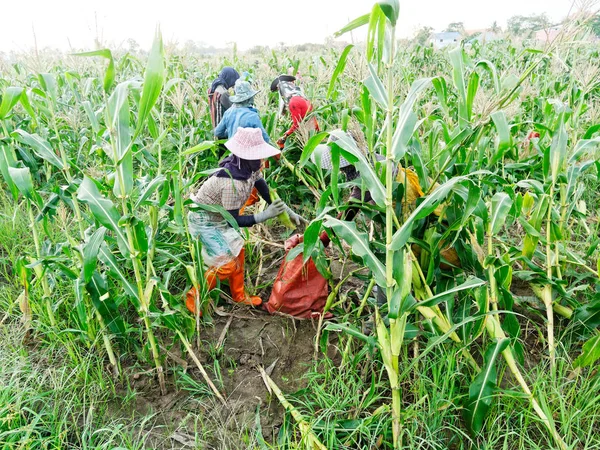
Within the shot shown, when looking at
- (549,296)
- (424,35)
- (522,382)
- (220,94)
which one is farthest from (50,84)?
(424,35)

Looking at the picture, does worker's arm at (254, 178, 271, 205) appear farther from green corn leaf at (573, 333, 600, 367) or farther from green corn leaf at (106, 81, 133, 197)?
green corn leaf at (573, 333, 600, 367)

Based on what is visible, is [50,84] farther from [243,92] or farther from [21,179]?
[243,92]

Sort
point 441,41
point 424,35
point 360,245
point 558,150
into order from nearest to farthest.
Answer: point 360,245 < point 558,150 < point 424,35 < point 441,41

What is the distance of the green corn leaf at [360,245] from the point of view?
1891mm

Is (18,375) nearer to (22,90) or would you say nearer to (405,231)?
(22,90)

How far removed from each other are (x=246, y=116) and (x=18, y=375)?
2.34 meters

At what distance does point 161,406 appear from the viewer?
240 cm

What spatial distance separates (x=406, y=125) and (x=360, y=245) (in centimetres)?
57

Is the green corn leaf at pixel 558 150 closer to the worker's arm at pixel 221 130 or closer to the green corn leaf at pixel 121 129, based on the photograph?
the green corn leaf at pixel 121 129

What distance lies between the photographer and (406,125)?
69.7 inches

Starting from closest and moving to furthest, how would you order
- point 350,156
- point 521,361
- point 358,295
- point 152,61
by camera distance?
point 152,61
point 350,156
point 521,361
point 358,295

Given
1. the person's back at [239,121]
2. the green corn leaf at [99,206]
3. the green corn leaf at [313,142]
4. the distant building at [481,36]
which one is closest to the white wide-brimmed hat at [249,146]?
the person's back at [239,121]

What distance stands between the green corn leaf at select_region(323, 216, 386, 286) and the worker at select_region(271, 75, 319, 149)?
5.79 ft

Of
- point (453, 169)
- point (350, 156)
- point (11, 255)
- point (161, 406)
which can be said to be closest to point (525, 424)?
point (453, 169)
